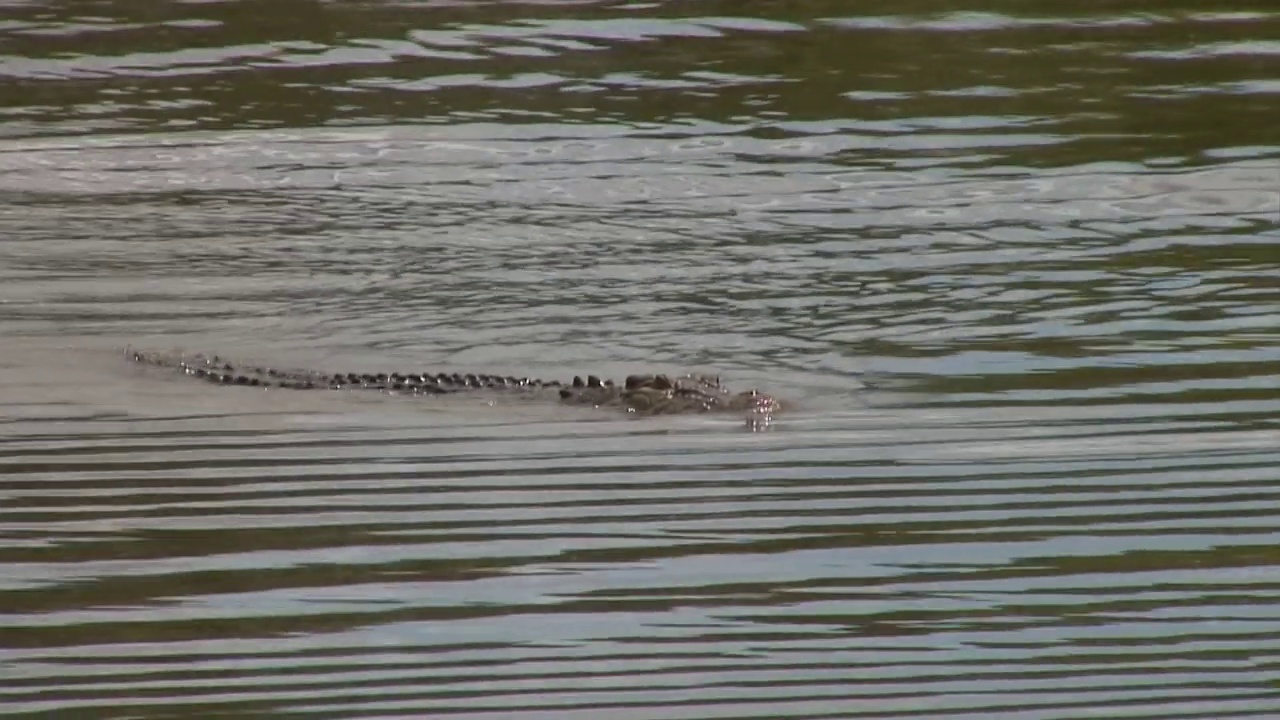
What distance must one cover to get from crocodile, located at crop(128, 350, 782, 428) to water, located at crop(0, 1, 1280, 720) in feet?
0.59

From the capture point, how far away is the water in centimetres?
618

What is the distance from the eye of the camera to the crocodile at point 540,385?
9.38 metres

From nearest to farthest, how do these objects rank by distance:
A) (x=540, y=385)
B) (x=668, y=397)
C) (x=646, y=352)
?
1. (x=668, y=397)
2. (x=540, y=385)
3. (x=646, y=352)

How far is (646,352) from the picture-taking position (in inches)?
427

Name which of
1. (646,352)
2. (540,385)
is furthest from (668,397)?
(646,352)

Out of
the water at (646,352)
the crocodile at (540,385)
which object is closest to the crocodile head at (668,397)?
the crocodile at (540,385)

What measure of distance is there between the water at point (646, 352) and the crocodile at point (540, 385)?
0.18 m

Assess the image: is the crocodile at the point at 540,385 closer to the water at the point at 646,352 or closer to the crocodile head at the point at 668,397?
the crocodile head at the point at 668,397

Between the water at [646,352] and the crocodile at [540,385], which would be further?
the crocodile at [540,385]

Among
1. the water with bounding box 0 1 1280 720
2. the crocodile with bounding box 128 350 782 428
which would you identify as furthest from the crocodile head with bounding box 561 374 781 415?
the water with bounding box 0 1 1280 720

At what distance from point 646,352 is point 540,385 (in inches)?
41.2

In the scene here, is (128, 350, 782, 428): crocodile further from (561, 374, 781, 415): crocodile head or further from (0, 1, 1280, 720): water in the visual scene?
(0, 1, 1280, 720): water

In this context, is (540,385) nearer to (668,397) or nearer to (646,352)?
(668,397)

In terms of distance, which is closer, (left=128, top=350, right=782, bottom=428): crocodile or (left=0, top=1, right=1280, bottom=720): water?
(left=0, top=1, right=1280, bottom=720): water
